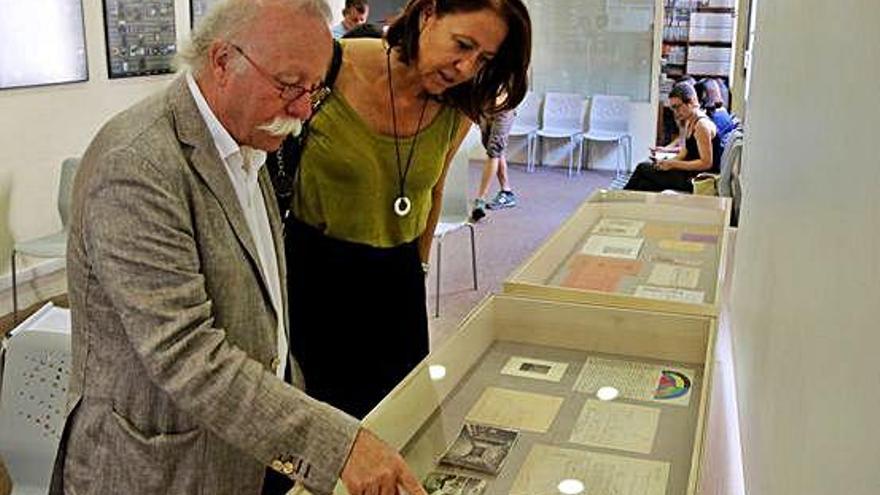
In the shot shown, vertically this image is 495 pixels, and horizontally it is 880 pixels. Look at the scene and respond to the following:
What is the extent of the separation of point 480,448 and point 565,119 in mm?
8317

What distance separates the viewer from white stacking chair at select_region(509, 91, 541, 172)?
9.77m

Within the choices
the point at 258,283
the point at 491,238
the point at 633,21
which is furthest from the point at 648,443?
the point at 633,21

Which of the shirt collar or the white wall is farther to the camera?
the shirt collar

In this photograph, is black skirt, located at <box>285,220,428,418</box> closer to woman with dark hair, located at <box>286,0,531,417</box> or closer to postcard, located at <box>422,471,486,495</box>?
woman with dark hair, located at <box>286,0,531,417</box>

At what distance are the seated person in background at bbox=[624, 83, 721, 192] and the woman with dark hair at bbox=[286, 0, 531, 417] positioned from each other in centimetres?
451

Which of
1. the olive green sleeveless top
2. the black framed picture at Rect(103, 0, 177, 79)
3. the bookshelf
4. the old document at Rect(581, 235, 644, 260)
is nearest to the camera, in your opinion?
the olive green sleeveless top

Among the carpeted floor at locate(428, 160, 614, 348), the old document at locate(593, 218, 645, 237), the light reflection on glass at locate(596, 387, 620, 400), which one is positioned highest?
the old document at locate(593, 218, 645, 237)

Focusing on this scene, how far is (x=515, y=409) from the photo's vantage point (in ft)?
5.88

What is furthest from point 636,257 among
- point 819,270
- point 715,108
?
point 715,108

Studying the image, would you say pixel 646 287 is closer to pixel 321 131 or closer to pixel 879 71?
pixel 321 131

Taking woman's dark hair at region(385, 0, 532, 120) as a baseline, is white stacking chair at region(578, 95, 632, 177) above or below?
below

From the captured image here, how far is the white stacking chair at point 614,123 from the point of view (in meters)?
9.41

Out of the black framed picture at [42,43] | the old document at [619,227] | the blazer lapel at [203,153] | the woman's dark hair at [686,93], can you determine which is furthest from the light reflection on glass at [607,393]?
the woman's dark hair at [686,93]

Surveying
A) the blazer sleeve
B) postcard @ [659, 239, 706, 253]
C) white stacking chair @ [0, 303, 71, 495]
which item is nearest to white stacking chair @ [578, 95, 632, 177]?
postcard @ [659, 239, 706, 253]
